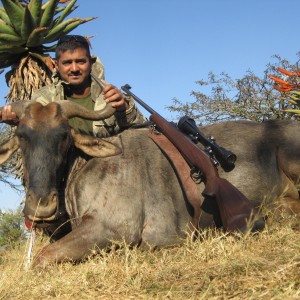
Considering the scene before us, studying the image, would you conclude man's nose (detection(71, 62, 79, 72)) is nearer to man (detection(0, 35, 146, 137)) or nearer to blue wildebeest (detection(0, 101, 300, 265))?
man (detection(0, 35, 146, 137))

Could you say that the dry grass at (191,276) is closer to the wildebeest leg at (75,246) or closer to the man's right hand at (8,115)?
the wildebeest leg at (75,246)

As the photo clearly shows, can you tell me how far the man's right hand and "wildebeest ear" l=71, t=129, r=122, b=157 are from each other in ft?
2.03

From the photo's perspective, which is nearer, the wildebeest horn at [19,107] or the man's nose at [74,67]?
the wildebeest horn at [19,107]

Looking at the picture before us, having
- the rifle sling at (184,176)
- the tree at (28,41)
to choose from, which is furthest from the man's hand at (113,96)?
the tree at (28,41)

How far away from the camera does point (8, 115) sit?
197 inches

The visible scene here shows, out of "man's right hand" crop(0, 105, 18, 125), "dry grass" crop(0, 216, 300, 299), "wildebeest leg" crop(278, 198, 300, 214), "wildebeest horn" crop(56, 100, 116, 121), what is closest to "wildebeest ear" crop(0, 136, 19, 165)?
"man's right hand" crop(0, 105, 18, 125)

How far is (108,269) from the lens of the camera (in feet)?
11.8

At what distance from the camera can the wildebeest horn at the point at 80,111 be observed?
4.90 meters

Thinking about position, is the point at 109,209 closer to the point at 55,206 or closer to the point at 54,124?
the point at 55,206

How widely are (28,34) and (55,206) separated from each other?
14.9ft

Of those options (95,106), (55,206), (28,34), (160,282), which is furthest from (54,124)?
(28,34)

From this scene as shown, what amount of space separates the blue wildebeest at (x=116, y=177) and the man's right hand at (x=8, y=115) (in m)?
0.13

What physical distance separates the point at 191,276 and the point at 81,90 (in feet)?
11.8

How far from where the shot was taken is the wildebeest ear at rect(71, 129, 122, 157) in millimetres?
4977
